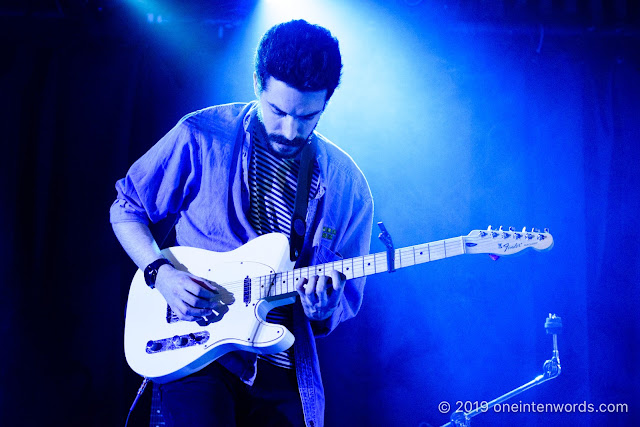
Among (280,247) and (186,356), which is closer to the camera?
(186,356)

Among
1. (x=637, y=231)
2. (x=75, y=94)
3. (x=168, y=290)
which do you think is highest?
(x=75, y=94)

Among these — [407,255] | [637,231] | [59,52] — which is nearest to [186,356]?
[407,255]

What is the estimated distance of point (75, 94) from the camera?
3.71 metres

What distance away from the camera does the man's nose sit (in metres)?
2.34

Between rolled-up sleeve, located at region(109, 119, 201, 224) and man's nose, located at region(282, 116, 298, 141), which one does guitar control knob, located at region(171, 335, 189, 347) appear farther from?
man's nose, located at region(282, 116, 298, 141)

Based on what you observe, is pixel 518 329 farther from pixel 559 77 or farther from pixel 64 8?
pixel 64 8

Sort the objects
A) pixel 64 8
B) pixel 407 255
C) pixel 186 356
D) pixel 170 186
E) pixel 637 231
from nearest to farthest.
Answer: pixel 186 356 < pixel 407 255 < pixel 170 186 < pixel 64 8 < pixel 637 231

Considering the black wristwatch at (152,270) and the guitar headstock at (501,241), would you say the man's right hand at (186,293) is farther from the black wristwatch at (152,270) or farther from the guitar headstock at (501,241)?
the guitar headstock at (501,241)

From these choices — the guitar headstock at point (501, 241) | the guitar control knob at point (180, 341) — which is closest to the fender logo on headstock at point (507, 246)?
the guitar headstock at point (501, 241)

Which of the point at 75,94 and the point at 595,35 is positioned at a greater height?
the point at 595,35

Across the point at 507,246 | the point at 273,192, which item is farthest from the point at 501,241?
the point at 273,192

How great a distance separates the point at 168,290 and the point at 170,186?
47cm

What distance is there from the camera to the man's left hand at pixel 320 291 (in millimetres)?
2158

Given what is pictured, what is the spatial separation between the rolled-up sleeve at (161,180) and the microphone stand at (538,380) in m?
2.08
